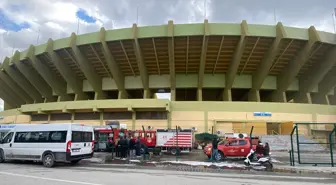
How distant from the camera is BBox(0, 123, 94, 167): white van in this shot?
39.2ft

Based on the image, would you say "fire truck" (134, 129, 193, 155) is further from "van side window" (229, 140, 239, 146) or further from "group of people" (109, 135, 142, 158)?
"van side window" (229, 140, 239, 146)

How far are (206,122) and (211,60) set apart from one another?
832 cm

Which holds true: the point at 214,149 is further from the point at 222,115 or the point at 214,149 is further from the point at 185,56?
the point at 185,56

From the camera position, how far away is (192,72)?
34250 millimetres

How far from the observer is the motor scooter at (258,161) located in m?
11.8

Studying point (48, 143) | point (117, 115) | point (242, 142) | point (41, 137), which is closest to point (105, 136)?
point (41, 137)

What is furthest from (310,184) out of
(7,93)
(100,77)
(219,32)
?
(7,93)

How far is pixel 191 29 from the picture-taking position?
26.4 metres

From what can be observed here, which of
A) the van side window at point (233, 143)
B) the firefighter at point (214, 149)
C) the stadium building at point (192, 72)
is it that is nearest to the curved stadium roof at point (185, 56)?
the stadium building at point (192, 72)

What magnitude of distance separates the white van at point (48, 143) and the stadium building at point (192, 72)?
16616 millimetres

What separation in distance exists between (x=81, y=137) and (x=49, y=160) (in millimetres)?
1847

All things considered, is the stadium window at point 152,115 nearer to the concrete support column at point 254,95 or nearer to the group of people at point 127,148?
the concrete support column at point 254,95

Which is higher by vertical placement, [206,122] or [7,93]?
[7,93]

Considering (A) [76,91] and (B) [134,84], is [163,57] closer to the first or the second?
(B) [134,84]
